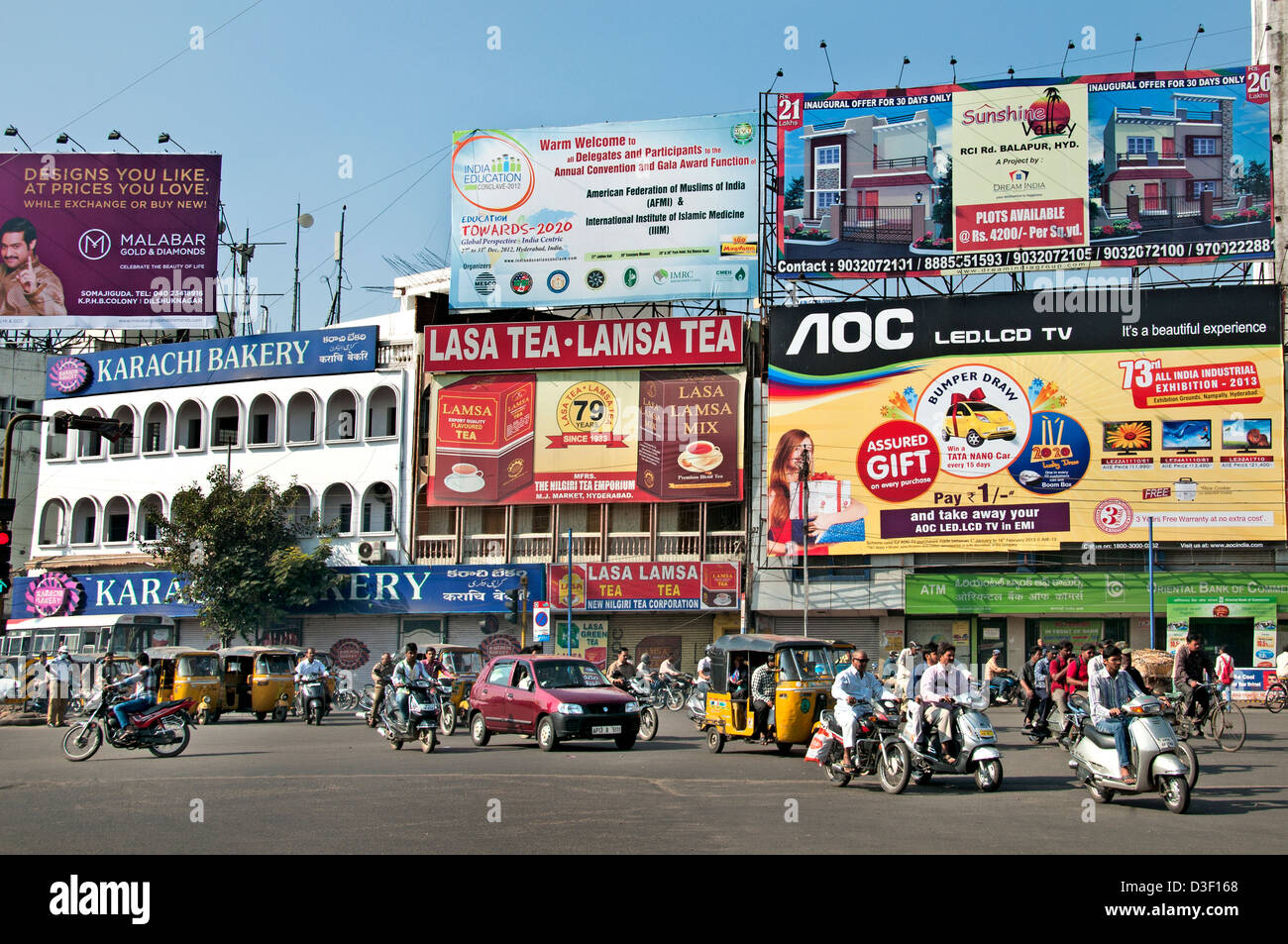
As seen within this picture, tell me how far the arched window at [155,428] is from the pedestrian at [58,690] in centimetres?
1992

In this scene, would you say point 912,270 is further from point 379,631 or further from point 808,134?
point 379,631

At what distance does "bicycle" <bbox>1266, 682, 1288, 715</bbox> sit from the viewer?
3203 cm

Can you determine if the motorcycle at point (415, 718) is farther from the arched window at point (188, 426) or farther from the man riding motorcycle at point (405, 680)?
the arched window at point (188, 426)

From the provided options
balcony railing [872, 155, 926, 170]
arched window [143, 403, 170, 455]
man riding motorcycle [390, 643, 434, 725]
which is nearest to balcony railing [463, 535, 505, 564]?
arched window [143, 403, 170, 455]

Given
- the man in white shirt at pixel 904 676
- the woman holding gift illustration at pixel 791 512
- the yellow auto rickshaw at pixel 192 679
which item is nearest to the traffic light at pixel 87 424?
the yellow auto rickshaw at pixel 192 679

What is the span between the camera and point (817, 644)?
20.3 meters

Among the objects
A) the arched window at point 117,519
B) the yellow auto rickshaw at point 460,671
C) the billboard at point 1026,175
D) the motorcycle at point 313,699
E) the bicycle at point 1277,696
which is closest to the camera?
the yellow auto rickshaw at point 460,671

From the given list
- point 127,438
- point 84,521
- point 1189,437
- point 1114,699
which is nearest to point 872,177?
point 1189,437

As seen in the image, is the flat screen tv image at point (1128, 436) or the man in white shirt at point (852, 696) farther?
the flat screen tv image at point (1128, 436)

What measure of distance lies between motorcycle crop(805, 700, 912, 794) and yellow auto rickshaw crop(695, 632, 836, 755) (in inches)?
131

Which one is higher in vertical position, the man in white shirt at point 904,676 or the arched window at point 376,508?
the arched window at point 376,508

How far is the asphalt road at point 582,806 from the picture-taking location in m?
11.1

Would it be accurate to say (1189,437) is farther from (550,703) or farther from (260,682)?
(260,682)

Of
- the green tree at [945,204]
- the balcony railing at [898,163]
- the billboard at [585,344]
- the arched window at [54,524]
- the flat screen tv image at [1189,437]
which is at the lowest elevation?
the arched window at [54,524]
